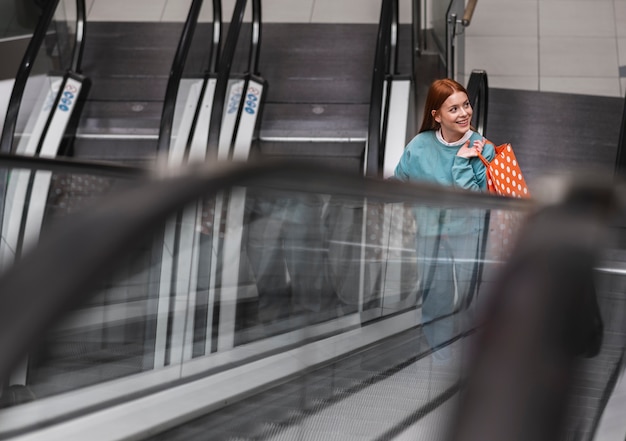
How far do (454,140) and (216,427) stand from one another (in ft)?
7.08

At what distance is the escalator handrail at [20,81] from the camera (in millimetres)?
7680

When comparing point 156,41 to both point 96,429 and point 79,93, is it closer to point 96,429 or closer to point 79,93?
point 79,93

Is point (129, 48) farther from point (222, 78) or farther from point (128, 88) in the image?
point (222, 78)

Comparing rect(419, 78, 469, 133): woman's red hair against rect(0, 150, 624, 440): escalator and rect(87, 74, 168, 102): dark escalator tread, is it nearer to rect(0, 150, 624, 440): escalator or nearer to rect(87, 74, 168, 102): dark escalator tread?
rect(0, 150, 624, 440): escalator

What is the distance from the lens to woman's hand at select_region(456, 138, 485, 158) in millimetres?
4367

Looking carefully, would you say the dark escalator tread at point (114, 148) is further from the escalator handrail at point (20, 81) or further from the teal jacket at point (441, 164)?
the teal jacket at point (441, 164)

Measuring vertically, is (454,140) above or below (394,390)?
above

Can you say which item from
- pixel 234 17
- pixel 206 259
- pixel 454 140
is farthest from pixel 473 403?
pixel 234 17

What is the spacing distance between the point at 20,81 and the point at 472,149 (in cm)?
452

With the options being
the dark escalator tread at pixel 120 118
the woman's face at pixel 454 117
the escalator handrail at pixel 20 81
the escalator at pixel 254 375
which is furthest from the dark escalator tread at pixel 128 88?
the escalator at pixel 254 375

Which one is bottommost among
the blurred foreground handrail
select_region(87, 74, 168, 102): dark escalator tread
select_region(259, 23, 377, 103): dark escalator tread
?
the blurred foreground handrail

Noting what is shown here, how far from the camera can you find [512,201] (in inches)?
82.2

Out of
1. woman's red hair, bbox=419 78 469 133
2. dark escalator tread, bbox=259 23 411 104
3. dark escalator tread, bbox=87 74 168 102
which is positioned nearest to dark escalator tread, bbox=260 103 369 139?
dark escalator tread, bbox=259 23 411 104

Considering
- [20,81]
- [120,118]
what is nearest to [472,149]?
[20,81]
